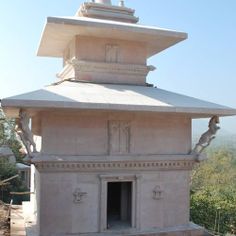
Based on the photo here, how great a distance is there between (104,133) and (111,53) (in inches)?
93.8

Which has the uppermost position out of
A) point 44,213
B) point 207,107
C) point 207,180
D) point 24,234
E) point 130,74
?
point 130,74

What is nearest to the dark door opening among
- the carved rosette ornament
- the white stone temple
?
the white stone temple

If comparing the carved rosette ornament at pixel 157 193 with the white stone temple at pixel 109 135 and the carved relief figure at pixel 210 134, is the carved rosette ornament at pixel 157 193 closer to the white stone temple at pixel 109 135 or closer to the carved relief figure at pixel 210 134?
the white stone temple at pixel 109 135

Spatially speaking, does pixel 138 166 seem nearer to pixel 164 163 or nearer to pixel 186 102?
pixel 164 163

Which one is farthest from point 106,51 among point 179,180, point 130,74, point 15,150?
point 15,150

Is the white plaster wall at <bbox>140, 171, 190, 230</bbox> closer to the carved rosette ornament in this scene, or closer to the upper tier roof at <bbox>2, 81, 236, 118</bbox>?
the carved rosette ornament

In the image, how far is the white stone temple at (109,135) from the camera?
7832mm

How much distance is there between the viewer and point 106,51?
9453 mm

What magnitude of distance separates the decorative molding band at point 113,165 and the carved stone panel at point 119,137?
11.9 inches

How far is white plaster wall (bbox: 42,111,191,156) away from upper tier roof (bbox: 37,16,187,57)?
214 centimetres

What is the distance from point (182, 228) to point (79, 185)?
9.25 feet

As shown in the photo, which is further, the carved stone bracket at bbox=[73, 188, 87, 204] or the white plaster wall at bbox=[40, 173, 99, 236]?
the carved stone bracket at bbox=[73, 188, 87, 204]

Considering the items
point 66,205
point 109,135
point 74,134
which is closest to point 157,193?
point 109,135

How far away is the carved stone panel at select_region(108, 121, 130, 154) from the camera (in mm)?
8273
